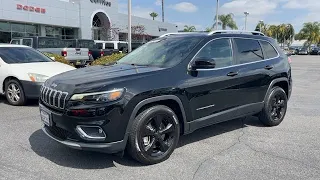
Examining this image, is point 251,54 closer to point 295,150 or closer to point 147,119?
point 295,150

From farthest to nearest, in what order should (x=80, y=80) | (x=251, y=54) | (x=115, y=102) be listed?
(x=251, y=54)
(x=80, y=80)
(x=115, y=102)

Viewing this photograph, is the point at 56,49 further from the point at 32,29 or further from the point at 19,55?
the point at 32,29

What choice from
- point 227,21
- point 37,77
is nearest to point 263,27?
point 227,21

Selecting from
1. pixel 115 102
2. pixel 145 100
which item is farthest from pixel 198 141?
pixel 115 102

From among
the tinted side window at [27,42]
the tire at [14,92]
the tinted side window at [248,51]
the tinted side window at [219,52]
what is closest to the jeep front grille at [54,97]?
the tinted side window at [219,52]

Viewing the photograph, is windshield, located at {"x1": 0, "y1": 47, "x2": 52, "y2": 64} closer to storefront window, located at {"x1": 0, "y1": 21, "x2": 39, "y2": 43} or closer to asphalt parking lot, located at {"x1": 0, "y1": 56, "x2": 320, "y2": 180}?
asphalt parking lot, located at {"x1": 0, "y1": 56, "x2": 320, "y2": 180}

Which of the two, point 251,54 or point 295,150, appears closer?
point 295,150

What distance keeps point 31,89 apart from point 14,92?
1.92 feet

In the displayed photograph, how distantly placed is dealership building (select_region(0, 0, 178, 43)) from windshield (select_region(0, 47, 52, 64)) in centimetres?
1879

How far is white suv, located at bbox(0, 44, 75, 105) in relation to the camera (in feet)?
24.4

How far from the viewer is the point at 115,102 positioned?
3748 mm

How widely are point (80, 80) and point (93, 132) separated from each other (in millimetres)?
687

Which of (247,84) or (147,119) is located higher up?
(247,84)

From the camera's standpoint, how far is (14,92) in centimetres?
767
